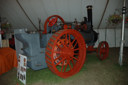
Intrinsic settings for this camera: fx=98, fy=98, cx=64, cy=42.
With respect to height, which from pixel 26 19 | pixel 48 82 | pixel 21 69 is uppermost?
pixel 26 19

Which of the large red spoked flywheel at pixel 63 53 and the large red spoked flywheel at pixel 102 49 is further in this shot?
the large red spoked flywheel at pixel 102 49

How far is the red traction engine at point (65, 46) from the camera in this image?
2086mm

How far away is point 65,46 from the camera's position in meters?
2.32

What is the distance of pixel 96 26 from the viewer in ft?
19.9

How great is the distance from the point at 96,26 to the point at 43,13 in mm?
3269

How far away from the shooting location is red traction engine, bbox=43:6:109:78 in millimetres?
2086

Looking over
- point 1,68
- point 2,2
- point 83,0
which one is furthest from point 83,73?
point 2,2

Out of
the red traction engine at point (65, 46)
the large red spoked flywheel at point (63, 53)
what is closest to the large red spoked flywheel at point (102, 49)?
the red traction engine at point (65, 46)

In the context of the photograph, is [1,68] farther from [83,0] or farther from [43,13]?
[83,0]

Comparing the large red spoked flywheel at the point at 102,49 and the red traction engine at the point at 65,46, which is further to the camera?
the large red spoked flywheel at the point at 102,49

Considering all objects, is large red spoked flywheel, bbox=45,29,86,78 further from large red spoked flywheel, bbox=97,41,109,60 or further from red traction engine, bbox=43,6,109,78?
large red spoked flywheel, bbox=97,41,109,60

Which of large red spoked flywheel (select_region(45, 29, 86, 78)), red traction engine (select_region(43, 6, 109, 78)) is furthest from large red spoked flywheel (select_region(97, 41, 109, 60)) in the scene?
large red spoked flywheel (select_region(45, 29, 86, 78))

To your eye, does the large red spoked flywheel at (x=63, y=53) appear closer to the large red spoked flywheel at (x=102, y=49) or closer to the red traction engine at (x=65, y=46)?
the red traction engine at (x=65, y=46)

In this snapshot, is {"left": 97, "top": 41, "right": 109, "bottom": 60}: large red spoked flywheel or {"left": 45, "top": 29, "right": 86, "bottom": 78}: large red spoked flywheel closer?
{"left": 45, "top": 29, "right": 86, "bottom": 78}: large red spoked flywheel
